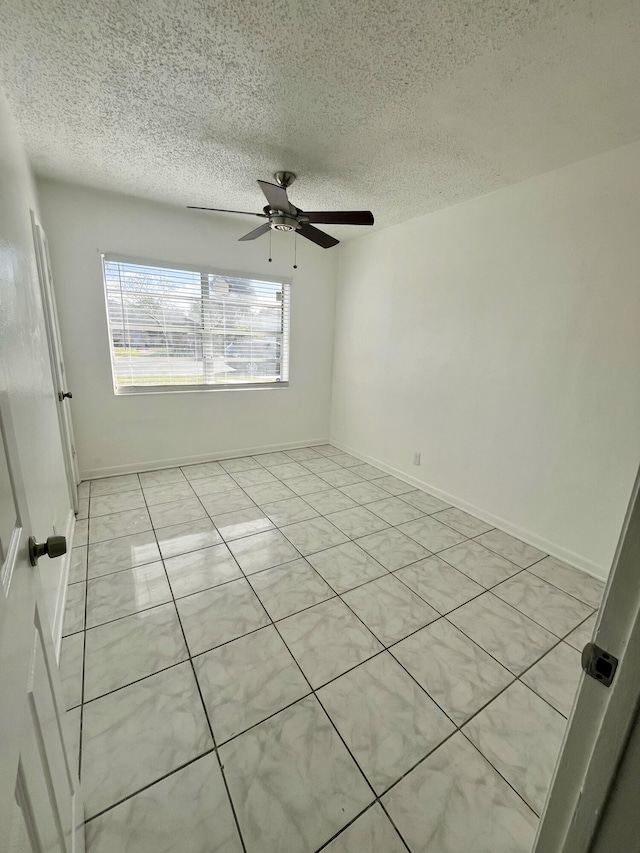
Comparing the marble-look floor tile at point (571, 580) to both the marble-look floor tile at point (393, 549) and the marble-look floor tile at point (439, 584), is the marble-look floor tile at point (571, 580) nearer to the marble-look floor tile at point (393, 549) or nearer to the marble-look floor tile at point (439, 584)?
the marble-look floor tile at point (439, 584)

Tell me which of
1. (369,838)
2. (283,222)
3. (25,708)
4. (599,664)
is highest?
(283,222)

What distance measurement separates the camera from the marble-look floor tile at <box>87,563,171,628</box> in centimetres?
181

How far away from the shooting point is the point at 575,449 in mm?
2277

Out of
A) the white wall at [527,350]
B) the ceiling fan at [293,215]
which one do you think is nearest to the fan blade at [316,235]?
the ceiling fan at [293,215]

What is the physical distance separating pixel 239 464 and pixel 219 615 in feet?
7.21

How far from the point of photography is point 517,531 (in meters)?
2.64

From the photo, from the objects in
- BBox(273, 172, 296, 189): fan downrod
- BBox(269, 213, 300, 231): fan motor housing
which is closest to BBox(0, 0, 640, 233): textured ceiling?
BBox(273, 172, 296, 189): fan downrod

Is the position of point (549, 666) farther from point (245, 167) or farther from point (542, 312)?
point (245, 167)

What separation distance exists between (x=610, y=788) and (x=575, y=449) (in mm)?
2135

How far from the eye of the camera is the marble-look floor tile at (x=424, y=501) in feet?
10.0

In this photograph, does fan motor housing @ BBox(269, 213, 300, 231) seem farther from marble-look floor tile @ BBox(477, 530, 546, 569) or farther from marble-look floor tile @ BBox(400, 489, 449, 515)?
marble-look floor tile @ BBox(477, 530, 546, 569)

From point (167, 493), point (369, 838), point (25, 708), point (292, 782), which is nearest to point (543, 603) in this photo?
point (369, 838)

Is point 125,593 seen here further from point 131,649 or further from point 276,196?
point 276,196

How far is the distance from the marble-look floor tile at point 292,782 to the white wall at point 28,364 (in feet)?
2.80
